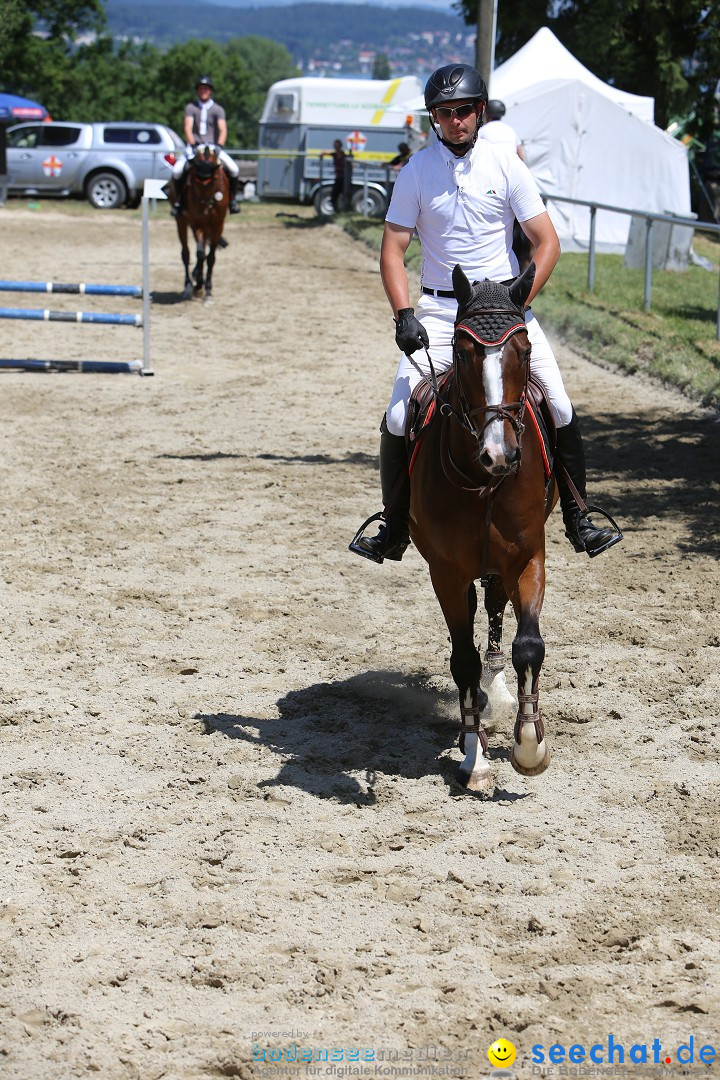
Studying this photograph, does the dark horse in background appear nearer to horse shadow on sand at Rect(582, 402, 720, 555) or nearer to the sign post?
the sign post

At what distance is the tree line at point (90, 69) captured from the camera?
57.8m

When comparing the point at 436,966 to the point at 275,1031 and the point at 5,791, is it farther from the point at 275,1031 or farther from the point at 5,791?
the point at 5,791

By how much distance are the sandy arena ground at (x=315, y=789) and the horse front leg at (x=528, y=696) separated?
283mm

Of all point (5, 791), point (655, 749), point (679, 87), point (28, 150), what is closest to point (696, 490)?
point (655, 749)

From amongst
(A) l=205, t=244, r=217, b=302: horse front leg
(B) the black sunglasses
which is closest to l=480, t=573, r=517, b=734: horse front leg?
(B) the black sunglasses

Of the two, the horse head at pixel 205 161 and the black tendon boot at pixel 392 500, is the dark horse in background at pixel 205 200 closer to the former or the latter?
the horse head at pixel 205 161

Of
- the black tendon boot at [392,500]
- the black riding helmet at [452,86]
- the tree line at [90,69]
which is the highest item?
Answer: the tree line at [90,69]

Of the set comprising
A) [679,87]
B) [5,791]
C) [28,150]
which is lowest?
[5,791]

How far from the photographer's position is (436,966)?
3.88 m

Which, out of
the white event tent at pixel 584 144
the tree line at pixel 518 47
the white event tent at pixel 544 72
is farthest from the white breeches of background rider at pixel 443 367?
the tree line at pixel 518 47

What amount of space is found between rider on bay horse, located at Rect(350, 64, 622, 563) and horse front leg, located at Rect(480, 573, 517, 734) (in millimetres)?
724

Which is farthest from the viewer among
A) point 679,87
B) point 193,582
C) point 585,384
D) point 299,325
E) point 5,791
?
point 679,87

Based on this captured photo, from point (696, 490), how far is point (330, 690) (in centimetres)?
452
